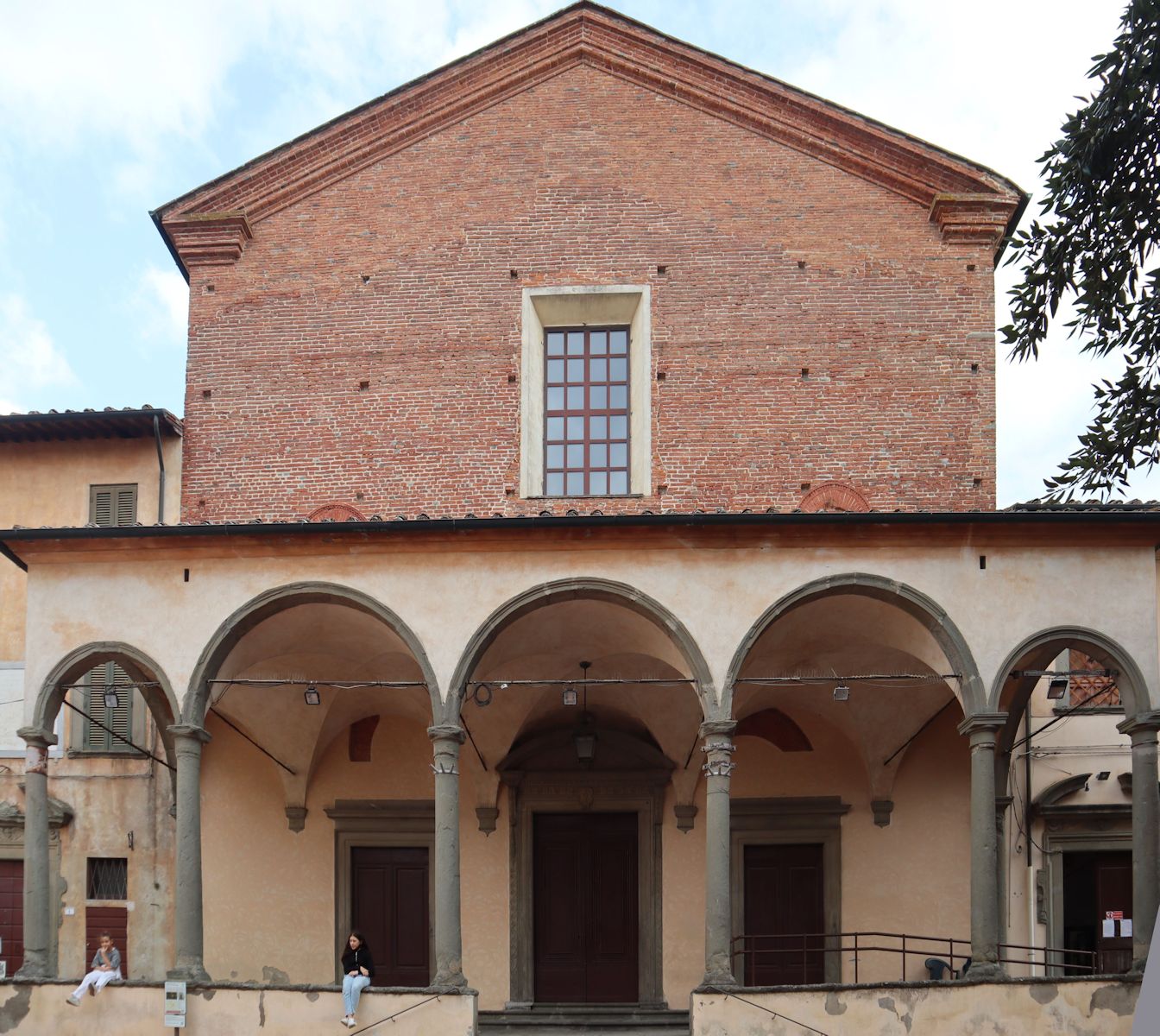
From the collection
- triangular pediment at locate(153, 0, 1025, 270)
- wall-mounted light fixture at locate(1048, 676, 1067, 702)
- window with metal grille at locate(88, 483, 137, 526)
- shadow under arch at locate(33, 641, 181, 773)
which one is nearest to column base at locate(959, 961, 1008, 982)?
wall-mounted light fixture at locate(1048, 676, 1067, 702)

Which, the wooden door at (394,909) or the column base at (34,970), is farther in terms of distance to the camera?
the wooden door at (394,909)

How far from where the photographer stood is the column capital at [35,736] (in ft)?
49.6

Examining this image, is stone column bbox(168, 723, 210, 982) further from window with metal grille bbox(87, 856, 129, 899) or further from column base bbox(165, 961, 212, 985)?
window with metal grille bbox(87, 856, 129, 899)

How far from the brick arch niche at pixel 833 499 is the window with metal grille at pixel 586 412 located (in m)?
2.00

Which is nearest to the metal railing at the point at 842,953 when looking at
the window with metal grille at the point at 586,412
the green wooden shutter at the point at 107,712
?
the window with metal grille at the point at 586,412

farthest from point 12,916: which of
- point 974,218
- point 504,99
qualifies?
point 974,218

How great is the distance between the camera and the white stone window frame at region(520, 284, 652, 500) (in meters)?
18.2

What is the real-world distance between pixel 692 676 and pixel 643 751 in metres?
3.19

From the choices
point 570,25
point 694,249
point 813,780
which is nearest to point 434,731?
point 813,780

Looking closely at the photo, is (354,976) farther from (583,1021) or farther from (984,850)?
(984,850)

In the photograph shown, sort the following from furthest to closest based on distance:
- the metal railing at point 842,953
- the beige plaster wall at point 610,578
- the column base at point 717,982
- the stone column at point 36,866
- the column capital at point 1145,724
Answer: the metal railing at point 842,953 → the beige plaster wall at point 610,578 → the stone column at point 36,866 → the column capital at point 1145,724 → the column base at point 717,982

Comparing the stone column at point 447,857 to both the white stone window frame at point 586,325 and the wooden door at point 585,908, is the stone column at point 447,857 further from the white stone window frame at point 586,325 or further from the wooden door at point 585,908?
the white stone window frame at point 586,325

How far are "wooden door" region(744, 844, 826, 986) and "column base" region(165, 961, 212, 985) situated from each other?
6.05m

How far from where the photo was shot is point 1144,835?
14258 millimetres
